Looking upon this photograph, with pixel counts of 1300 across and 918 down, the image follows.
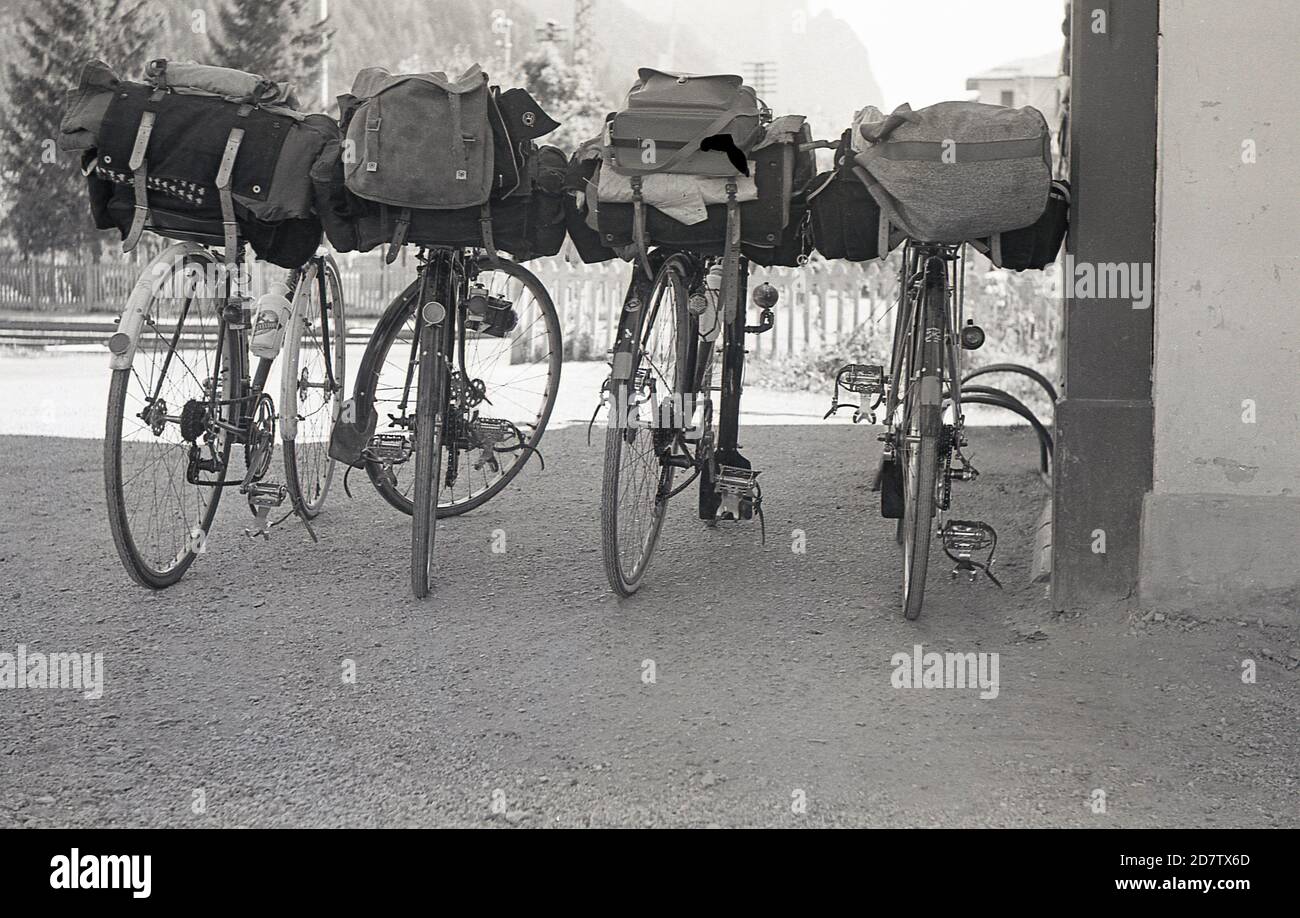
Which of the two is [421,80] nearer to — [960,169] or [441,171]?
[441,171]

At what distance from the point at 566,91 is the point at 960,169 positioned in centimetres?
1483

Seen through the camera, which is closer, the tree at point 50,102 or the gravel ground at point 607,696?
the gravel ground at point 607,696

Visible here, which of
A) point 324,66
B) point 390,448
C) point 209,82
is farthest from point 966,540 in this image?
point 324,66

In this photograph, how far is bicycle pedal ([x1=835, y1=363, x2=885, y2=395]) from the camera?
4828 millimetres

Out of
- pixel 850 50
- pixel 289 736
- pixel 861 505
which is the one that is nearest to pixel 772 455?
pixel 861 505

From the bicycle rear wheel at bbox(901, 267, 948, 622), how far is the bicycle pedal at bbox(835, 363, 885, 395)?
193mm

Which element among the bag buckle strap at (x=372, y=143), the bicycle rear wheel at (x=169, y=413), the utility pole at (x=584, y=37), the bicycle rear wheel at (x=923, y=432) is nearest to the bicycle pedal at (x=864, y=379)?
A: the bicycle rear wheel at (x=923, y=432)

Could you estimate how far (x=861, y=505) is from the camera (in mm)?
6387

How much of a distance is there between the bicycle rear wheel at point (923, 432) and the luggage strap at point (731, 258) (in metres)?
0.59

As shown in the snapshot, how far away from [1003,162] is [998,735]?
1.72 m

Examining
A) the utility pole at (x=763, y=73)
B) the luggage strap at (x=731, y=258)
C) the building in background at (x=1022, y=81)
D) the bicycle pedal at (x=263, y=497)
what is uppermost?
the utility pole at (x=763, y=73)

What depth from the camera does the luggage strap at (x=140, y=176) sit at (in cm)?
443

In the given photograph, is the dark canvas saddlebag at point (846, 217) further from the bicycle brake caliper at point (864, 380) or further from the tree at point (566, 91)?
the tree at point (566, 91)

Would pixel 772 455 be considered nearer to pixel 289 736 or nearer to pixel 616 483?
pixel 616 483
